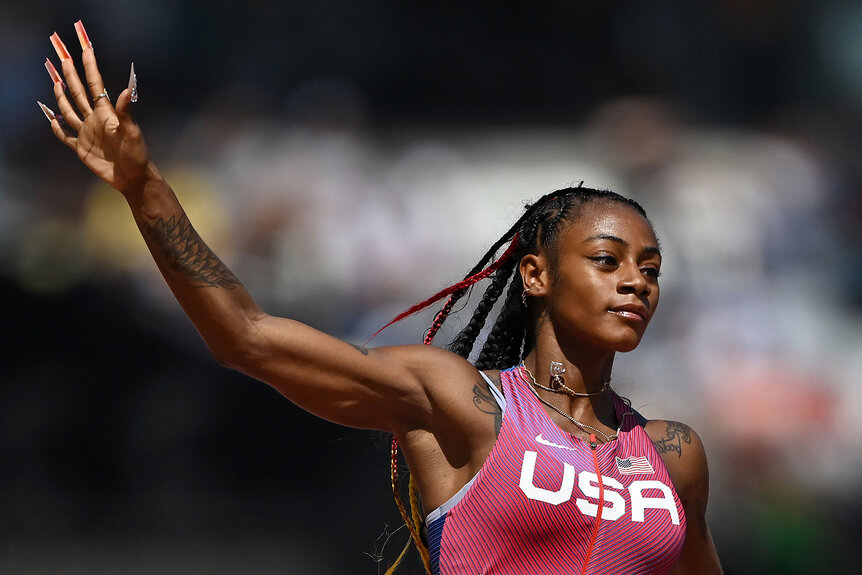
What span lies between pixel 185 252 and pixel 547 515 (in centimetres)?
97

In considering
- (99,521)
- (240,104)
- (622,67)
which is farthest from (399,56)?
(99,521)

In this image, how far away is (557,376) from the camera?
2.56m

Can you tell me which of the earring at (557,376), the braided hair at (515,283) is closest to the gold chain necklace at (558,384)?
the earring at (557,376)

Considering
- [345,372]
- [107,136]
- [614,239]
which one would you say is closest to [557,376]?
[614,239]

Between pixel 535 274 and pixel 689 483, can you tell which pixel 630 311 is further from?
pixel 689 483

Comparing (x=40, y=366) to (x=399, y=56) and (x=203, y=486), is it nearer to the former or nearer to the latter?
(x=203, y=486)

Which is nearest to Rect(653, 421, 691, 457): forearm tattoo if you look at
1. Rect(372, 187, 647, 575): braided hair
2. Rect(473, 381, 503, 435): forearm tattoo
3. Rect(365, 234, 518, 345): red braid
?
Rect(372, 187, 647, 575): braided hair

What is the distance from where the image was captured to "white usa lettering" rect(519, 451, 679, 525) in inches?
86.3

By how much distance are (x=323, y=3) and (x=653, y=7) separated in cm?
190

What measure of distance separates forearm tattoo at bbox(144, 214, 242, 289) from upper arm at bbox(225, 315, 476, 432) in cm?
13

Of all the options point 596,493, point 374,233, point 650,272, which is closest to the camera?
point 596,493

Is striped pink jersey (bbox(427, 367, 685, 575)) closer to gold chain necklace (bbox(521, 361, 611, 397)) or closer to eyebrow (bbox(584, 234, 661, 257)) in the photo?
gold chain necklace (bbox(521, 361, 611, 397))

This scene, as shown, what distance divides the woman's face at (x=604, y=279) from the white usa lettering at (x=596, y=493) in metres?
0.35

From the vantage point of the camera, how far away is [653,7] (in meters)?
5.69
